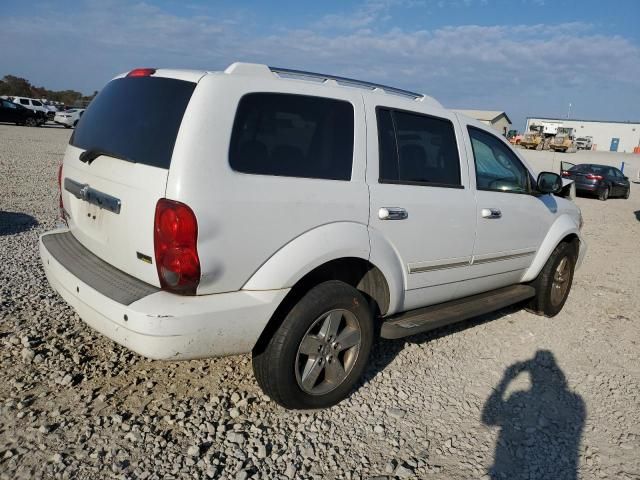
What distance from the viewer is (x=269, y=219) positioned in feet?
8.28

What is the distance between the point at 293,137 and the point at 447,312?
1825 mm

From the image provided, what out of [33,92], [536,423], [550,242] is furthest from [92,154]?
[33,92]

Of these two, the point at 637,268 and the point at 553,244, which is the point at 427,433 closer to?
the point at 553,244

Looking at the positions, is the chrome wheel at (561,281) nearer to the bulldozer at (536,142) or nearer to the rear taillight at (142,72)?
the rear taillight at (142,72)

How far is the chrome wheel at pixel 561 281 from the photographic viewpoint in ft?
16.3

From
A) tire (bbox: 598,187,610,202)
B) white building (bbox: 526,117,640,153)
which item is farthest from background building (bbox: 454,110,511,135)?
tire (bbox: 598,187,610,202)

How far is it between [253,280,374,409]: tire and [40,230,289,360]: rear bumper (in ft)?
0.61

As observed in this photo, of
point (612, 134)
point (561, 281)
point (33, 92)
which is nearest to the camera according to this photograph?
point (561, 281)

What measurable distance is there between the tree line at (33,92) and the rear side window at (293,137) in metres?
61.0

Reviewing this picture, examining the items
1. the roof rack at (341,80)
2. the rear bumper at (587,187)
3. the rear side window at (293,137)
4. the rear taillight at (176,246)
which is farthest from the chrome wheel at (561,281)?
the rear bumper at (587,187)

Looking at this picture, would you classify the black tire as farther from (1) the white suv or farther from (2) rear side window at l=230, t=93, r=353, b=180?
(2) rear side window at l=230, t=93, r=353, b=180

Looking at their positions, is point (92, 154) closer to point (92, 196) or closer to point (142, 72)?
point (92, 196)

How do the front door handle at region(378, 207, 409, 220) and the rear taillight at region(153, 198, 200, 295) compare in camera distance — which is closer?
the rear taillight at region(153, 198, 200, 295)

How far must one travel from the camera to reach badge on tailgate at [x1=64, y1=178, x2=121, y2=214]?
2.59m
